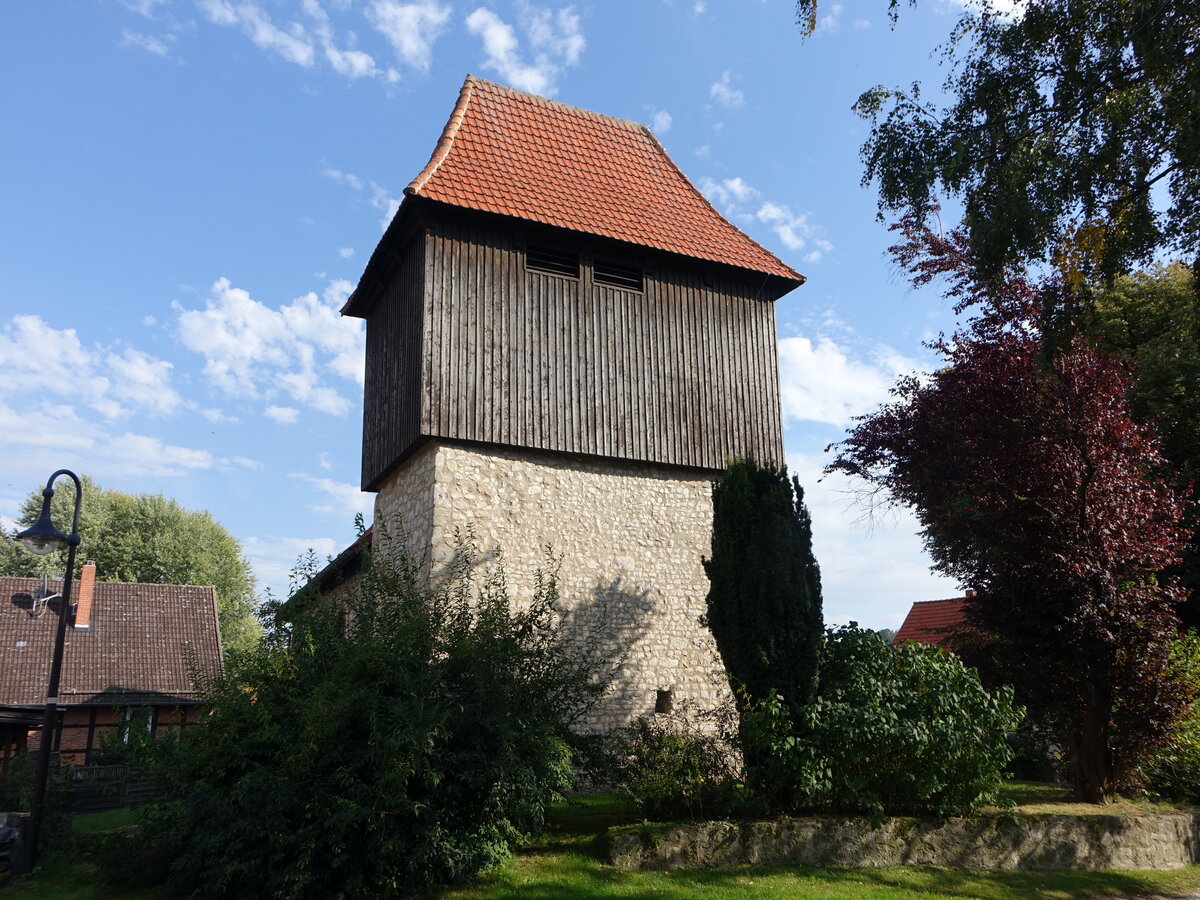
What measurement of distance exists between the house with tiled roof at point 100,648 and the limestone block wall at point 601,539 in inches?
333

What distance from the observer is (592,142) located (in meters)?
15.2

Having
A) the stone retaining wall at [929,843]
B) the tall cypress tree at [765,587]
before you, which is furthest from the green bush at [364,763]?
the tall cypress tree at [765,587]

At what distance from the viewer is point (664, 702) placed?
11922mm

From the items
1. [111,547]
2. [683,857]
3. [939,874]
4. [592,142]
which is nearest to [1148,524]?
[939,874]

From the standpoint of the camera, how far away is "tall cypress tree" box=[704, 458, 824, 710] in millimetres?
8836

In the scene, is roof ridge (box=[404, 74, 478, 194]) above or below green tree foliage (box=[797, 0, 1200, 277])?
above

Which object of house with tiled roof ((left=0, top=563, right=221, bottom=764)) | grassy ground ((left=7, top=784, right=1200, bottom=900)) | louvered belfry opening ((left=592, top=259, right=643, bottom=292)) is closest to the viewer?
grassy ground ((left=7, top=784, right=1200, bottom=900))

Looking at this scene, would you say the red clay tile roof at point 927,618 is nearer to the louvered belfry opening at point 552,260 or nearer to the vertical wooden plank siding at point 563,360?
the vertical wooden plank siding at point 563,360

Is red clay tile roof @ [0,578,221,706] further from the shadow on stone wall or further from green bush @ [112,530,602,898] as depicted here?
green bush @ [112,530,602,898]

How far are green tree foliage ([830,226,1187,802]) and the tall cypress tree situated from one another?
9.86 ft

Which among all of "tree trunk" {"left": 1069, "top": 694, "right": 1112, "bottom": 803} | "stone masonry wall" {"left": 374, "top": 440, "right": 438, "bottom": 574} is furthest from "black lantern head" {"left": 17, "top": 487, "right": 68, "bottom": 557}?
"tree trunk" {"left": 1069, "top": 694, "right": 1112, "bottom": 803}

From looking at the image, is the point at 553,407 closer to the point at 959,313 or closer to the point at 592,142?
the point at 592,142

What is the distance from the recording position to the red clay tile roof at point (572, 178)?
12688mm

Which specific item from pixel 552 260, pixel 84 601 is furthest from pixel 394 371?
pixel 84 601
